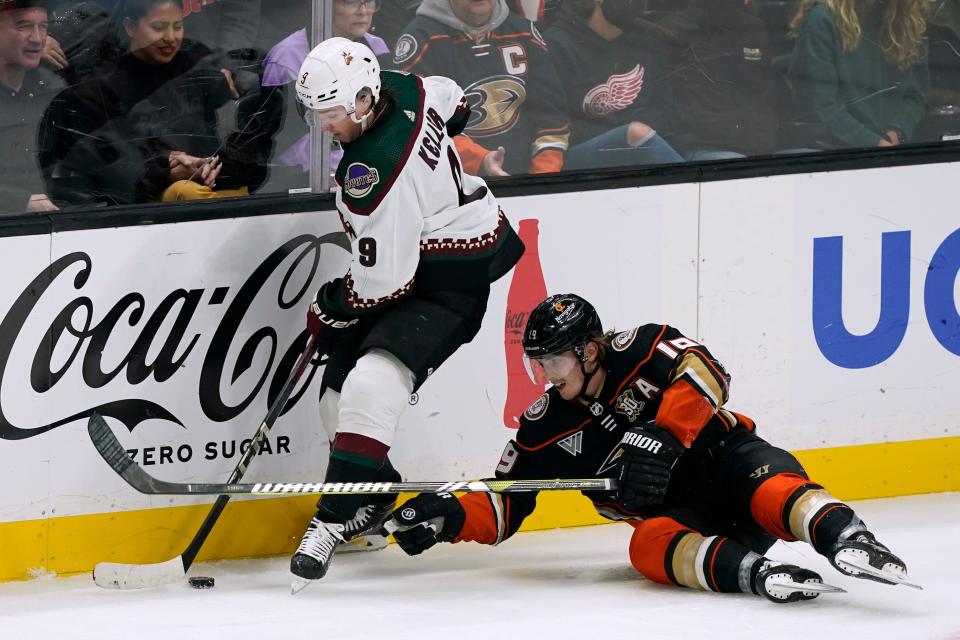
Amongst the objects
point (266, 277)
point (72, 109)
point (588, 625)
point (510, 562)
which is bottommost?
point (510, 562)

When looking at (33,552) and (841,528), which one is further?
(33,552)

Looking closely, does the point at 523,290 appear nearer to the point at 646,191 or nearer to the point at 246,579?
the point at 646,191

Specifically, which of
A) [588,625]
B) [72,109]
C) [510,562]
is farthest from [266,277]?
[588,625]

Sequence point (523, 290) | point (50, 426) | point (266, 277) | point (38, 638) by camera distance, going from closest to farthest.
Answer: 1. point (38, 638)
2. point (50, 426)
3. point (266, 277)
4. point (523, 290)

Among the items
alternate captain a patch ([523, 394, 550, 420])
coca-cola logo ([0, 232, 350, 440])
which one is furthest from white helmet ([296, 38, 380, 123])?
alternate captain a patch ([523, 394, 550, 420])

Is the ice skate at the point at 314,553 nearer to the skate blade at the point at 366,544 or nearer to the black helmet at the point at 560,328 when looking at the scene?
the skate blade at the point at 366,544

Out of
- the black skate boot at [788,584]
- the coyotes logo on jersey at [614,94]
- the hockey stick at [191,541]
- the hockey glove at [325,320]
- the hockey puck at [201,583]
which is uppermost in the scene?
the coyotes logo on jersey at [614,94]

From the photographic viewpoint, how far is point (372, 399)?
13.4 ft

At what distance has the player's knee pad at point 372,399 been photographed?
409 cm

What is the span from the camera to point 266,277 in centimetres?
446

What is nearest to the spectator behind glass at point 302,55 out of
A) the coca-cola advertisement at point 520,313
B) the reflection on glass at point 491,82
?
the reflection on glass at point 491,82

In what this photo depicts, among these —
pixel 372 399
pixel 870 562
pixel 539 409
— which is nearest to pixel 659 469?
pixel 539 409

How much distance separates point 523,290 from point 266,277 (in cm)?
76

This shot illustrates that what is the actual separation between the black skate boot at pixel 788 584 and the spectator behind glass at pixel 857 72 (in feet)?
5.87
